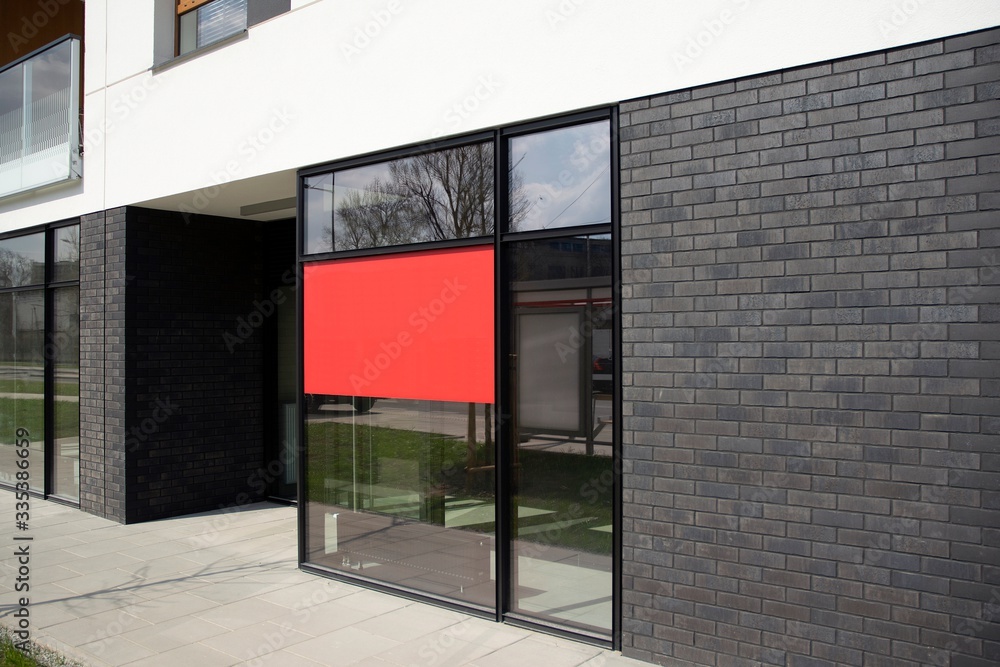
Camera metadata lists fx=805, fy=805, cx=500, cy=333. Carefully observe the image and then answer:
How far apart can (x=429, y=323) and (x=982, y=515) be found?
3.95 metres

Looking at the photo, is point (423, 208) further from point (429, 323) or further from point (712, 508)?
point (712, 508)

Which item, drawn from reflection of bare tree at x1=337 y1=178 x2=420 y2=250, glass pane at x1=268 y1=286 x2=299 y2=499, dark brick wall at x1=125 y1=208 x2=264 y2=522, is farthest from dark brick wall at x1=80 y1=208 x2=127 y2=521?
reflection of bare tree at x1=337 y1=178 x2=420 y2=250

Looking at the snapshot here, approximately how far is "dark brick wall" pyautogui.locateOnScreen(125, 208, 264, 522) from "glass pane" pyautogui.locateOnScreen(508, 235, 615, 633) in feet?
17.9

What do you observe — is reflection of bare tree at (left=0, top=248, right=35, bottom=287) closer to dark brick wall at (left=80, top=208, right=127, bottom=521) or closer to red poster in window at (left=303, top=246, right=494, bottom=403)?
dark brick wall at (left=80, top=208, right=127, bottom=521)

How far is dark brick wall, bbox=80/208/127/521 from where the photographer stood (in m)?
9.35

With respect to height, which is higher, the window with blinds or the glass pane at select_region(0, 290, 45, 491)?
the window with blinds

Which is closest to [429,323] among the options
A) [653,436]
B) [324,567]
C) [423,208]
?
[423,208]

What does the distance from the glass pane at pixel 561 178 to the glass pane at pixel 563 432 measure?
17 centimetres

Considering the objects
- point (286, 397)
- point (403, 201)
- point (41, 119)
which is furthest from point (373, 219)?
point (41, 119)

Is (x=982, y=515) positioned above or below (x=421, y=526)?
above

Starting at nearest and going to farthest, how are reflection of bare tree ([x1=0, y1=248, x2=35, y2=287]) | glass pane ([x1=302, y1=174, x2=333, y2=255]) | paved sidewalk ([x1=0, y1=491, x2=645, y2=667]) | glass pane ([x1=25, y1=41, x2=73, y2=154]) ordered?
paved sidewalk ([x1=0, y1=491, x2=645, y2=667]) → glass pane ([x1=302, y1=174, x2=333, y2=255]) → glass pane ([x1=25, y1=41, x2=73, y2=154]) → reflection of bare tree ([x1=0, y1=248, x2=35, y2=287])

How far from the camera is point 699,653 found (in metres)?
4.85

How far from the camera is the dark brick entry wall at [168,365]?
9.37 meters

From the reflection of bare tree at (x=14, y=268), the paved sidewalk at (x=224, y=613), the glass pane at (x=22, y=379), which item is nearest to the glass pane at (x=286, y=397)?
the paved sidewalk at (x=224, y=613)
